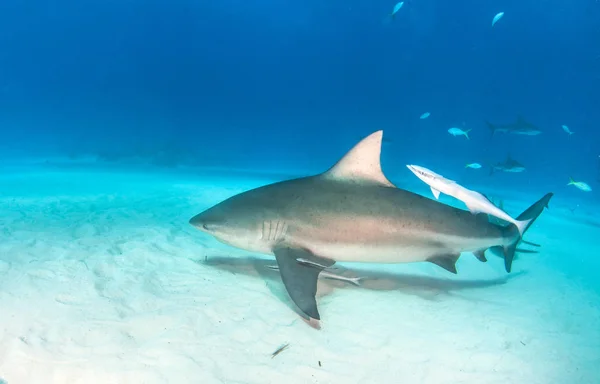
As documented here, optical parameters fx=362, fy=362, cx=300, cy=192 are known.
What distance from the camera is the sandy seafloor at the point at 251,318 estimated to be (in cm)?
264

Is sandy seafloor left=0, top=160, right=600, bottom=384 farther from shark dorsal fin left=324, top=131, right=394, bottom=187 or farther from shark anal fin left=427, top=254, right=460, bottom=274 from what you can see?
shark dorsal fin left=324, top=131, right=394, bottom=187

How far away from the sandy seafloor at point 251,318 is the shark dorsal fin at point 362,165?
1.33m

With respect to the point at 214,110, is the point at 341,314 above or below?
below

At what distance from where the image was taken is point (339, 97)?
5531cm

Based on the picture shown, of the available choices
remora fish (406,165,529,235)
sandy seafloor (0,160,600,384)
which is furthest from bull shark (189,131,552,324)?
sandy seafloor (0,160,600,384)

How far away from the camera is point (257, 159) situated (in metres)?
33.2

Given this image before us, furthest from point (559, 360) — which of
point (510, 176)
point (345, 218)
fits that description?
point (510, 176)

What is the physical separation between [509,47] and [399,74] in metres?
14.0

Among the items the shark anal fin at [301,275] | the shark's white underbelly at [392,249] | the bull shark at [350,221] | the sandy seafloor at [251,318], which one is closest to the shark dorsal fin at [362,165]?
the bull shark at [350,221]

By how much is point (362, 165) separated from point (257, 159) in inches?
1170

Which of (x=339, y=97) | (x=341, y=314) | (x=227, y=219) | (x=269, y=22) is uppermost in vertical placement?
(x=269, y=22)

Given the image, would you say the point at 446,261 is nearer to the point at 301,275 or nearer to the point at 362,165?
the point at 362,165

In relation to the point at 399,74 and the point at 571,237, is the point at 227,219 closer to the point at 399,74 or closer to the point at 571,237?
the point at 571,237

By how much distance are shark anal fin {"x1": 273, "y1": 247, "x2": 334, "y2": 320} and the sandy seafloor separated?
0.30m
